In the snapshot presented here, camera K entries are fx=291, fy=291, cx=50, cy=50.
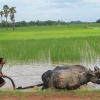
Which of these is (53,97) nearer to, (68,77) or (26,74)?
(68,77)

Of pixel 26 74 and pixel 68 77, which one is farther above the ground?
pixel 68 77

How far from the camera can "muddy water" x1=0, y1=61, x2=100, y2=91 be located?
7664 millimetres

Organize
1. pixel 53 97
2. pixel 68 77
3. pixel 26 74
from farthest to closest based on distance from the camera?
pixel 26 74
pixel 68 77
pixel 53 97

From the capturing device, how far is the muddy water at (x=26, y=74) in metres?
7.66

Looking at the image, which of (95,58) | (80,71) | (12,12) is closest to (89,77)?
(80,71)

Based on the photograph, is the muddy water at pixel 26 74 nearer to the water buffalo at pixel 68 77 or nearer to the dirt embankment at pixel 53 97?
the water buffalo at pixel 68 77

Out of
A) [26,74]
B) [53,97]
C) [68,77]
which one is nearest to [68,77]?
→ [68,77]

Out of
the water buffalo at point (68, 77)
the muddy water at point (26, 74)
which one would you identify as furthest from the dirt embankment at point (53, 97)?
the muddy water at point (26, 74)

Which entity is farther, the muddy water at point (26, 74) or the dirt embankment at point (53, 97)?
the muddy water at point (26, 74)

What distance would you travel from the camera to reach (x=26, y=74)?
30.2 ft

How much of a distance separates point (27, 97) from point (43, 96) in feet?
0.97

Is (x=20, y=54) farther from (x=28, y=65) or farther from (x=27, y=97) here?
(x=27, y=97)

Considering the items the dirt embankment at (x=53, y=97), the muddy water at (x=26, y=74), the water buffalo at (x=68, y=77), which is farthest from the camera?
the muddy water at (x=26, y=74)

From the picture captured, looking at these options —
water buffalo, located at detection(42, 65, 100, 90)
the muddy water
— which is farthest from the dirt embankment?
the muddy water
